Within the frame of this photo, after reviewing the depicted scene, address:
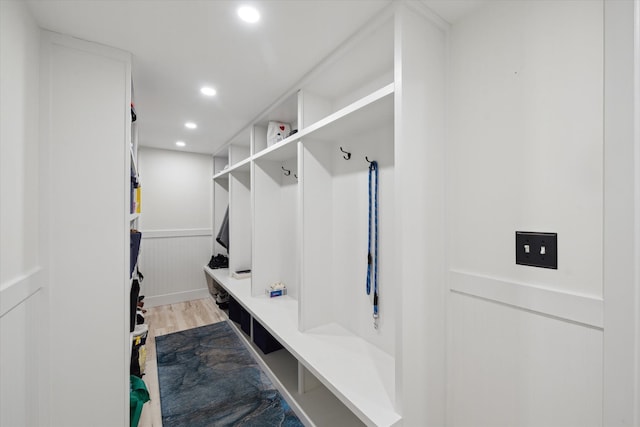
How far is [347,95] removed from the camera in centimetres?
192

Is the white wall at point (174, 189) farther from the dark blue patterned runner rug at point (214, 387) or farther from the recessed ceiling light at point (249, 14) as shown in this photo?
the recessed ceiling light at point (249, 14)

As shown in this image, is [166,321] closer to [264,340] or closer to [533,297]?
[264,340]

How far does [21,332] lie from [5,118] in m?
0.84

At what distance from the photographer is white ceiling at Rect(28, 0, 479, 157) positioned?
3.92 ft

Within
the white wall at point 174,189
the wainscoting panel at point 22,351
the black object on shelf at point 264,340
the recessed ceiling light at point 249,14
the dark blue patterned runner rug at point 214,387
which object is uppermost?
the recessed ceiling light at point 249,14

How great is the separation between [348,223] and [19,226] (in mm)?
1618

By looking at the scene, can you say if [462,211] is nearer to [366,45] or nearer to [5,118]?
[366,45]

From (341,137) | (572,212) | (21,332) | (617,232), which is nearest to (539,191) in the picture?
(572,212)

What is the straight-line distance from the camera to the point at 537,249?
3.32ft

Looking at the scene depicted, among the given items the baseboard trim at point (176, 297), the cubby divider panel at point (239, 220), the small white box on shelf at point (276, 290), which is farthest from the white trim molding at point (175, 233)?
the small white box on shelf at point (276, 290)

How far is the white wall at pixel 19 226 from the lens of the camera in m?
0.98

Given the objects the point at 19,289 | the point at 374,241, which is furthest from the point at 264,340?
the point at 19,289

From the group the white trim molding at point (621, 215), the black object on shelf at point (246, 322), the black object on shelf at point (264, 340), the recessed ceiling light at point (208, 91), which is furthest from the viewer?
the black object on shelf at point (246, 322)

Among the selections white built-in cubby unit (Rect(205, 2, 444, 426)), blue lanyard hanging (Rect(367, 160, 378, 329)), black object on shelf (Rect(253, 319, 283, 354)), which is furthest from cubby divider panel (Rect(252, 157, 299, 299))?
blue lanyard hanging (Rect(367, 160, 378, 329))
